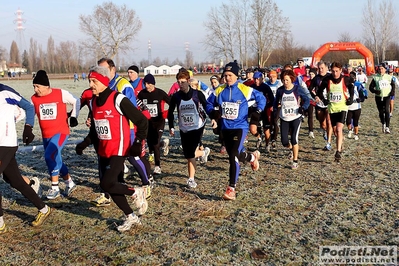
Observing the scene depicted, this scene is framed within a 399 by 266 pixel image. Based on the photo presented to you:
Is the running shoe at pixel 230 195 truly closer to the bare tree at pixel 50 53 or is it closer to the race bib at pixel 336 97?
the race bib at pixel 336 97

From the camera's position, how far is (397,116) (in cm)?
1573

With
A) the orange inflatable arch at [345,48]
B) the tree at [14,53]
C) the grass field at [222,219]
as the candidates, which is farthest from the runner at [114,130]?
the tree at [14,53]

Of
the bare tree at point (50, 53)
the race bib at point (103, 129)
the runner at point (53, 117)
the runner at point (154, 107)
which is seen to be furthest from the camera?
the bare tree at point (50, 53)

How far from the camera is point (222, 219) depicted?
18.1 ft

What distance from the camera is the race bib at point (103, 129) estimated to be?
508cm

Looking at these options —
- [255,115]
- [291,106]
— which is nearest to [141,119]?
[255,115]

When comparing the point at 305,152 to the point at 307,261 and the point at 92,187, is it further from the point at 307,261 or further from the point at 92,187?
the point at 307,261

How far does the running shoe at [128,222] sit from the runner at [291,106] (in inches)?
161

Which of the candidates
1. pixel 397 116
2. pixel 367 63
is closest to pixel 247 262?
pixel 397 116

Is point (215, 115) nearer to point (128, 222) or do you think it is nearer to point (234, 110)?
point (234, 110)

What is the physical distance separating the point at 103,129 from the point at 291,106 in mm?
4546

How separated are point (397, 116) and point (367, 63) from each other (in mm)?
20327

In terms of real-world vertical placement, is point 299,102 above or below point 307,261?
above

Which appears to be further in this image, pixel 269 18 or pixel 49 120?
pixel 269 18
